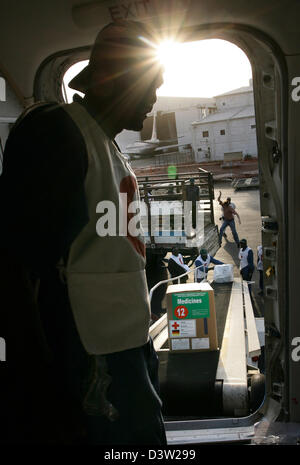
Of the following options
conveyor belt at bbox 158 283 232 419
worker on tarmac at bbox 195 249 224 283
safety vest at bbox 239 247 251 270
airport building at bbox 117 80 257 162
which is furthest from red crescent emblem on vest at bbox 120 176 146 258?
airport building at bbox 117 80 257 162

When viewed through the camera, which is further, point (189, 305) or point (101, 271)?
point (189, 305)

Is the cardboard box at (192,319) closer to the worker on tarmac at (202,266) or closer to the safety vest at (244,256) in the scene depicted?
the worker on tarmac at (202,266)

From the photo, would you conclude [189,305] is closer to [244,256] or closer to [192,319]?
[192,319]

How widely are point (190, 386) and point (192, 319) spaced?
24.2 inches

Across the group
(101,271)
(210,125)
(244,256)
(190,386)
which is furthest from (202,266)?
(210,125)

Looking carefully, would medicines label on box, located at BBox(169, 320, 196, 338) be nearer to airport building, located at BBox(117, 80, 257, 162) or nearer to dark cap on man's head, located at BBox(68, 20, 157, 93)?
dark cap on man's head, located at BBox(68, 20, 157, 93)

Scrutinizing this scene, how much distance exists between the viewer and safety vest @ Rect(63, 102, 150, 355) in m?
0.94

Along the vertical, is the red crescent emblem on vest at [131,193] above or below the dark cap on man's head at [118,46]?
below

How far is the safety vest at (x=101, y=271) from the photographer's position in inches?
36.9

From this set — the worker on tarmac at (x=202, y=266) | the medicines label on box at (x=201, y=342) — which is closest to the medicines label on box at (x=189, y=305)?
the medicines label on box at (x=201, y=342)

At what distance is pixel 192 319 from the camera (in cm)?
328

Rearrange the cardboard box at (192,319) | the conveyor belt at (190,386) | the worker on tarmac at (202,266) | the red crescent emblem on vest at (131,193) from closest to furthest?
the red crescent emblem on vest at (131,193) < the conveyor belt at (190,386) < the cardboard box at (192,319) < the worker on tarmac at (202,266)

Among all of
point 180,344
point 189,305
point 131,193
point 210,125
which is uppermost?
point 210,125

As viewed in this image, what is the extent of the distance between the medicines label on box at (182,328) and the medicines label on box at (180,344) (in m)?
0.05
